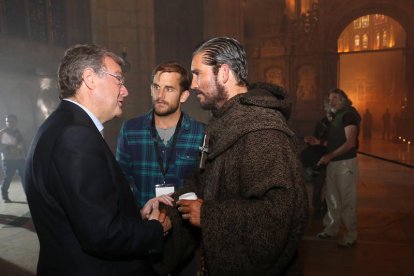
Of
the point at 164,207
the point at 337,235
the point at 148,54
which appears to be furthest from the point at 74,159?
the point at 148,54

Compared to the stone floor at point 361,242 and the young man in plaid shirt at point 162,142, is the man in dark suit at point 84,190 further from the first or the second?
the stone floor at point 361,242

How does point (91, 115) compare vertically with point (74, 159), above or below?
above

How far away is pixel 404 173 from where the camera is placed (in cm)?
995

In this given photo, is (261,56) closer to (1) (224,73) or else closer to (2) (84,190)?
(1) (224,73)

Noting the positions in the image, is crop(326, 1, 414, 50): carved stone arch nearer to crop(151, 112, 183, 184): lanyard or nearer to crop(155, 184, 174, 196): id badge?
crop(151, 112, 183, 184): lanyard

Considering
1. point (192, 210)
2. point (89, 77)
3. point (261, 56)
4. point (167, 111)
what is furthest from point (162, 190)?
point (261, 56)

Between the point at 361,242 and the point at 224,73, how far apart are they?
4.01 m

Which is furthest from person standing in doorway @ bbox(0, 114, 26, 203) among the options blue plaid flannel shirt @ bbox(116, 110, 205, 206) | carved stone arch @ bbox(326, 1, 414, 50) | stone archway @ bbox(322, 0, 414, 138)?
carved stone arch @ bbox(326, 1, 414, 50)

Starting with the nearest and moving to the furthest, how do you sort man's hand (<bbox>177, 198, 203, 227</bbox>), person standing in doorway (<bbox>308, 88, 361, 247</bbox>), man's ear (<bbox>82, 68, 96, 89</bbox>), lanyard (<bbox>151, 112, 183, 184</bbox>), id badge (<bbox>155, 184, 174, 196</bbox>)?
man's hand (<bbox>177, 198, 203, 227</bbox>) → man's ear (<bbox>82, 68, 96, 89</bbox>) → id badge (<bbox>155, 184, 174, 196</bbox>) → lanyard (<bbox>151, 112, 183, 184</bbox>) → person standing in doorway (<bbox>308, 88, 361, 247</bbox>)

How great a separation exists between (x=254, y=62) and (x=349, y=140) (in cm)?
1602

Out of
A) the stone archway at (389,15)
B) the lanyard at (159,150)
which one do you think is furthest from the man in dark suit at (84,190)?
the stone archway at (389,15)

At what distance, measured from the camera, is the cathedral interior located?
6.52 m

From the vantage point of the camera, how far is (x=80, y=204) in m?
1.44

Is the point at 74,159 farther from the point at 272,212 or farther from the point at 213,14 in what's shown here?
the point at 213,14
